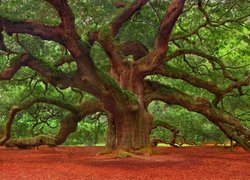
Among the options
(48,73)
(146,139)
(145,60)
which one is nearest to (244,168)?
(146,139)

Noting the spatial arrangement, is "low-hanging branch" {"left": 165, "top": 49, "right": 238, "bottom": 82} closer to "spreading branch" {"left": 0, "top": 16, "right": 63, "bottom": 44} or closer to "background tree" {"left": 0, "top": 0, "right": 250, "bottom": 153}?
"background tree" {"left": 0, "top": 0, "right": 250, "bottom": 153}

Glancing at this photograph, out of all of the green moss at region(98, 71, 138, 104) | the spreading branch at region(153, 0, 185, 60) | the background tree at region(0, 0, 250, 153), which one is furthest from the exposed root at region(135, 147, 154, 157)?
the spreading branch at region(153, 0, 185, 60)

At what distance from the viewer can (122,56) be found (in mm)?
16969

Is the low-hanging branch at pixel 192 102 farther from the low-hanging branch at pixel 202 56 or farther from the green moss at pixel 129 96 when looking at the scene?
the green moss at pixel 129 96

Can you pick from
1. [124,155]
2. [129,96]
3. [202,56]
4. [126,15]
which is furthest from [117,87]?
[202,56]

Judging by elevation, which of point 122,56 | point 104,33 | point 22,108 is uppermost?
point 104,33

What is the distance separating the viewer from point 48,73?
15.2m

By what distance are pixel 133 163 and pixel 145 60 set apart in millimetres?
4995

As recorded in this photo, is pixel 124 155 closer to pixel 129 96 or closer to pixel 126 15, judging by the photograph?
pixel 129 96

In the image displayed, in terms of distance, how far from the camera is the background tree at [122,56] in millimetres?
14508

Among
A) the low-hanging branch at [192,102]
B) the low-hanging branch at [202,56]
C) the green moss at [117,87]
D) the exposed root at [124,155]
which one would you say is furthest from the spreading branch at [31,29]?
the low-hanging branch at [202,56]

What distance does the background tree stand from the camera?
14508mm

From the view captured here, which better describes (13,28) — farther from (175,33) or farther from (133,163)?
(175,33)

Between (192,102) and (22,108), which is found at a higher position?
(192,102)
